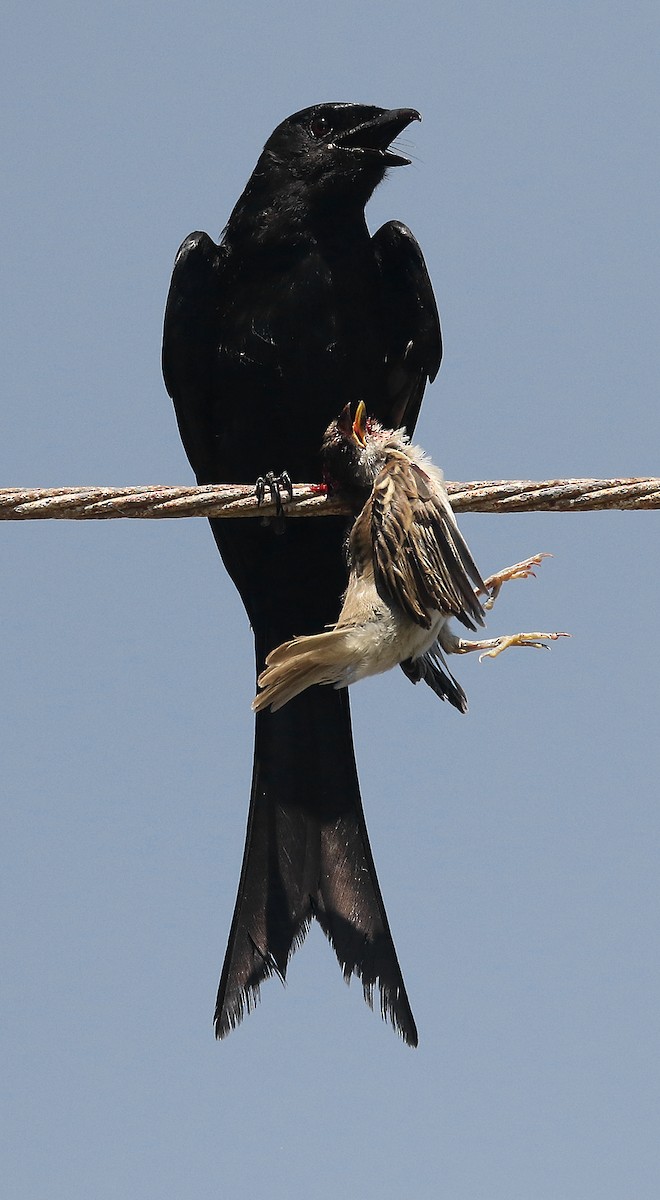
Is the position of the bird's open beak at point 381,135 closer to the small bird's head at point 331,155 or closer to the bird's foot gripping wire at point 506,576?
the small bird's head at point 331,155

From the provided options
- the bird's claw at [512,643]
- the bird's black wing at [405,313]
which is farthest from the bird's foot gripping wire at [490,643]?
the bird's black wing at [405,313]

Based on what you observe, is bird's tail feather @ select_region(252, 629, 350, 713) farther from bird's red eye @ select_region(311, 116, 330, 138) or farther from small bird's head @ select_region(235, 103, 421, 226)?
bird's red eye @ select_region(311, 116, 330, 138)

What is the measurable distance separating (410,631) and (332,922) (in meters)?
1.24

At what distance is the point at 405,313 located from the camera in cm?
512

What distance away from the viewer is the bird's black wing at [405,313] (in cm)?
509

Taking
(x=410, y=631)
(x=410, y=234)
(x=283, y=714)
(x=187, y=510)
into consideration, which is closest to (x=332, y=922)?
(x=283, y=714)

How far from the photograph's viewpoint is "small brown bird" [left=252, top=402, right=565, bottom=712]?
12.1 ft

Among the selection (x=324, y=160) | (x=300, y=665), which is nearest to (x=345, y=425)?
(x=300, y=665)

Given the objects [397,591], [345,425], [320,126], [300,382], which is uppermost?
[320,126]

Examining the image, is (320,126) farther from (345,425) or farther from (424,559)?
(424,559)

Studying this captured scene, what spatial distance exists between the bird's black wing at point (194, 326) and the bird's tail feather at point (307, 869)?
0.91 meters

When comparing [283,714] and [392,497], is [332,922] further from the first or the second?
[392,497]

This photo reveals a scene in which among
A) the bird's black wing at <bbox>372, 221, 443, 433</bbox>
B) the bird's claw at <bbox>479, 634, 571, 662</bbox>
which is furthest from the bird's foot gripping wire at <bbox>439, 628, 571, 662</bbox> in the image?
the bird's black wing at <bbox>372, 221, 443, 433</bbox>

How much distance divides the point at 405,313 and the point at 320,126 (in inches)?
22.9
